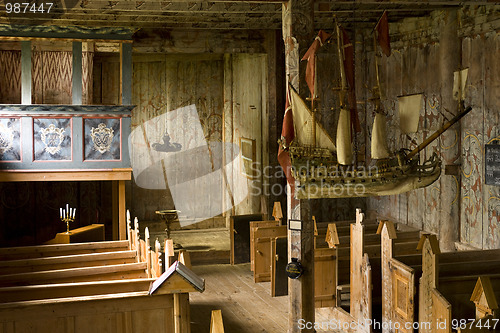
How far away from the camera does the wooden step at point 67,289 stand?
6.16 m

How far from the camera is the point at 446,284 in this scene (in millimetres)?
5895

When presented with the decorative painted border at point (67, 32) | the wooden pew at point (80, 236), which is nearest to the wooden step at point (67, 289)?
the wooden pew at point (80, 236)

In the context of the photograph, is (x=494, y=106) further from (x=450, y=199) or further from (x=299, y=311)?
(x=299, y=311)

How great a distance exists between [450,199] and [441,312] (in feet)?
13.4

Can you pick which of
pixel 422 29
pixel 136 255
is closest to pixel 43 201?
pixel 136 255

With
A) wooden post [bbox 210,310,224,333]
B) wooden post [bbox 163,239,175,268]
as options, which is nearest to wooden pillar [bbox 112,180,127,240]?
wooden post [bbox 163,239,175,268]

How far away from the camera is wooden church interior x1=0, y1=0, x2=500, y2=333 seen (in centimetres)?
623

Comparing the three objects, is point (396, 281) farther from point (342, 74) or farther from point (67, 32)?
point (67, 32)

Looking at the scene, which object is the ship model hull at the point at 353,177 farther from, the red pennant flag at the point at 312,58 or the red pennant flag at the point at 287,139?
the red pennant flag at the point at 312,58

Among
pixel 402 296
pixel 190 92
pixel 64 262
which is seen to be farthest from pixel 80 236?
pixel 402 296

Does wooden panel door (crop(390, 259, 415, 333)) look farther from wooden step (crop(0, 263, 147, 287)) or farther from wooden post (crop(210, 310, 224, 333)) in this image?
wooden post (crop(210, 310, 224, 333))

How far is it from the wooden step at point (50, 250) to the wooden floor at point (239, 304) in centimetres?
173

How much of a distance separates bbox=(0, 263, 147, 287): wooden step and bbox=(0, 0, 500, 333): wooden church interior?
1.0 inches

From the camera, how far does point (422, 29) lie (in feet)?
33.0
